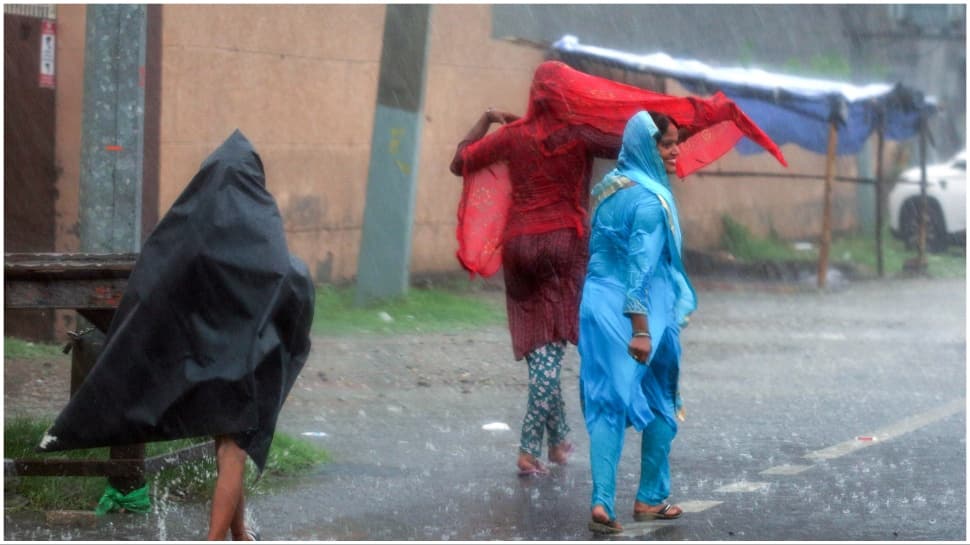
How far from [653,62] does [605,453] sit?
9.94 m

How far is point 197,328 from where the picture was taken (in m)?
4.94

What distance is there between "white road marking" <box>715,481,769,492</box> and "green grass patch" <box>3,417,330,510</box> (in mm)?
1882

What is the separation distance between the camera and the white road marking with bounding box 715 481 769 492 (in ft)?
22.0

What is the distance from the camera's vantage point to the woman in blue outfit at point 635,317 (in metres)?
5.73

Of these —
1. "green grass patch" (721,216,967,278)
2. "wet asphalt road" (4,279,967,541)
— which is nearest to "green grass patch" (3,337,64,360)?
"wet asphalt road" (4,279,967,541)

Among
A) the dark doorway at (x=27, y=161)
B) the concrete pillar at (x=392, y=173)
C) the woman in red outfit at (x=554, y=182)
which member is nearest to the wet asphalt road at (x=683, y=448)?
the woman in red outfit at (x=554, y=182)

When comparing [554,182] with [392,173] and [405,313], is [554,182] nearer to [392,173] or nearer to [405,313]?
[405,313]

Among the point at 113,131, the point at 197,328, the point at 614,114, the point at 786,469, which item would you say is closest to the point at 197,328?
→ the point at 197,328

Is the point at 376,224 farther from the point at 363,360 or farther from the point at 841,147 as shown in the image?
the point at 841,147

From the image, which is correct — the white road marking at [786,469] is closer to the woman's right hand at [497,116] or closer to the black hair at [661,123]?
the black hair at [661,123]

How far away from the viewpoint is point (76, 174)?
10.7 meters

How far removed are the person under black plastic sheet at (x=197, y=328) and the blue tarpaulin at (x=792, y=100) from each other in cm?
991

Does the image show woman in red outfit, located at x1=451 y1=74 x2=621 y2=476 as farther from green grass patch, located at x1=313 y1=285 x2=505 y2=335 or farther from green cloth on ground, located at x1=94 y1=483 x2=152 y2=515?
green grass patch, located at x1=313 y1=285 x2=505 y2=335

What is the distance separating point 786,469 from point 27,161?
5930 millimetres
